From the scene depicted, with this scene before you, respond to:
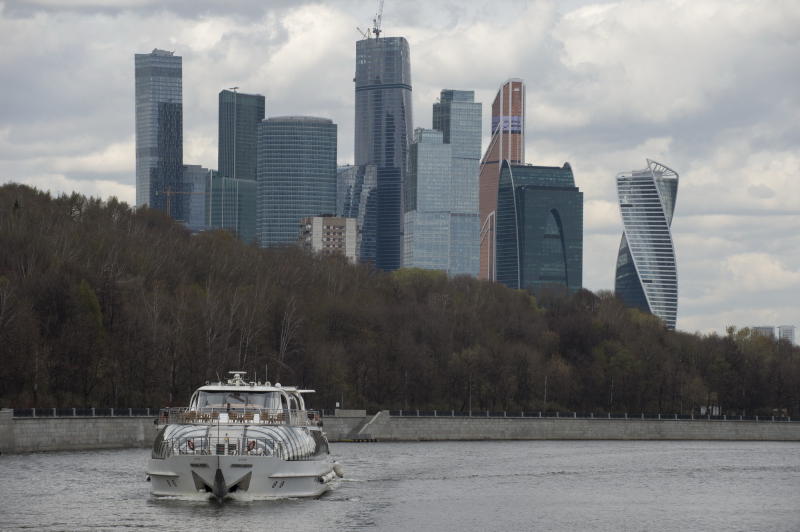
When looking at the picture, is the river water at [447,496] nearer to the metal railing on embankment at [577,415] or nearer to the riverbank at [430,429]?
the riverbank at [430,429]

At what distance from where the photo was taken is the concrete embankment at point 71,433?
10700 cm

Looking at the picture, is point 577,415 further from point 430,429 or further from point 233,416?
point 233,416

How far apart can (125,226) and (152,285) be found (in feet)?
134

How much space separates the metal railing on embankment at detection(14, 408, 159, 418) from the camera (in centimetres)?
11281

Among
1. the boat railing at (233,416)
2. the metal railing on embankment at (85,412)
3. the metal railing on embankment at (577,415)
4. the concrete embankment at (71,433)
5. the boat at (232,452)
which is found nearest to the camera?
the boat at (232,452)

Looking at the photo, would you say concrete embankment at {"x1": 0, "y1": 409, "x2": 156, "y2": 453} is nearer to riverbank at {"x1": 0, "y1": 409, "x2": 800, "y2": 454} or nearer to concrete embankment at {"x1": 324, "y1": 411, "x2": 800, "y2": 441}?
riverbank at {"x1": 0, "y1": 409, "x2": 800, "y2": 454}

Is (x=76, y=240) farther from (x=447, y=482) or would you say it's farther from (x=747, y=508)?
(x=747, y=508)

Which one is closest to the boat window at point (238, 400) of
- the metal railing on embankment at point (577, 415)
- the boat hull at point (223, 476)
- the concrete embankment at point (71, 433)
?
the boat hull at point (223, 476)

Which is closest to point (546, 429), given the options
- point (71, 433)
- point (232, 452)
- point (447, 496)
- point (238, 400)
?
point (71, 433)

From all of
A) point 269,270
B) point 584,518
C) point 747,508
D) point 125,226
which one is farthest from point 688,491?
point 125,226

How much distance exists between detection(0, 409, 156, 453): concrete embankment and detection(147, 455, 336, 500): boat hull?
33.3m

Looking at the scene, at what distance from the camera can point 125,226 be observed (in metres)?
197

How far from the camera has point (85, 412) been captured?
120 metres

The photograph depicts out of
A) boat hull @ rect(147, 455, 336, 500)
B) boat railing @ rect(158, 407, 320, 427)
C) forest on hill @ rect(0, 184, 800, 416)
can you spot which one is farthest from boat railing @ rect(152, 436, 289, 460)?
forest on hill @ rect(0, 184, 800, 416)
